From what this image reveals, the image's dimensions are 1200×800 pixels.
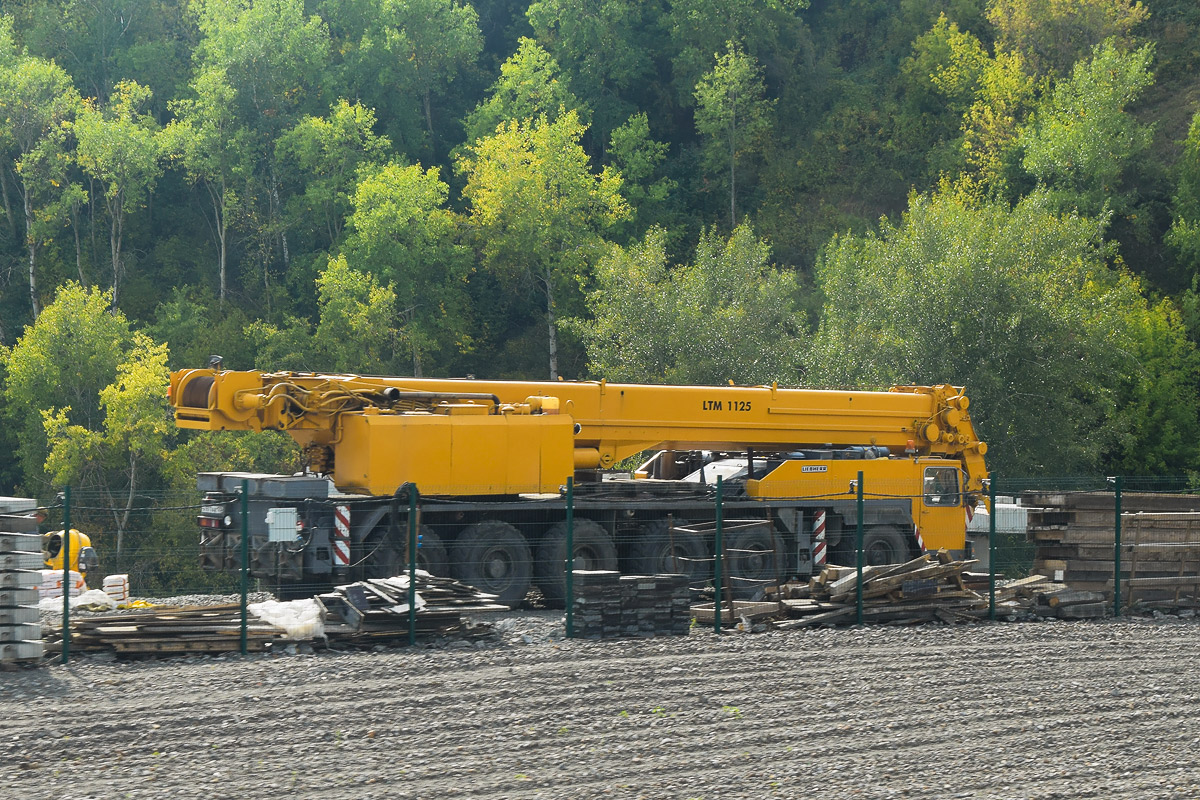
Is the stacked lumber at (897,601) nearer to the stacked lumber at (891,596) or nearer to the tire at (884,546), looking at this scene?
the stacked lumber at (891,596)

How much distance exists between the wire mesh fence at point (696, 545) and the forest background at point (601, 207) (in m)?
16.8

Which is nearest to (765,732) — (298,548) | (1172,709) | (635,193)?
(1172,709)

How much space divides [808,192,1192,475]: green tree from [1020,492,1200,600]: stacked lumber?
1681 centimetres

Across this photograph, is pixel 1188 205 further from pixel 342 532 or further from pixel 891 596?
pixel 342 532

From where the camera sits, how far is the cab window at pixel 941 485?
2220 centimetres

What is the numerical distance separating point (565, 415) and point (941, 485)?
7455 mm

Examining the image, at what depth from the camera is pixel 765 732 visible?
11141 millimetres

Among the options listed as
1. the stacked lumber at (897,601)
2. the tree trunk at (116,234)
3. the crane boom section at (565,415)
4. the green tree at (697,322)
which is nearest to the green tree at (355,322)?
the green tree at (697,322)

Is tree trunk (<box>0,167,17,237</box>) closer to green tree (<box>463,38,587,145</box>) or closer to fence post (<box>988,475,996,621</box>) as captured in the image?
green tree (<box>463,38,587,145</box>)

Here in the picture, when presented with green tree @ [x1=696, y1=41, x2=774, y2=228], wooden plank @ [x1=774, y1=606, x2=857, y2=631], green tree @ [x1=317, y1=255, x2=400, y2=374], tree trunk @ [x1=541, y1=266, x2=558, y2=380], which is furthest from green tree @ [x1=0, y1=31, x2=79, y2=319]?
wooden plank @ [x1=774, y1=606, x2=857, y2=631]

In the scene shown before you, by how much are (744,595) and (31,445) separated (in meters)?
46.5

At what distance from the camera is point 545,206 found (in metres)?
61.8

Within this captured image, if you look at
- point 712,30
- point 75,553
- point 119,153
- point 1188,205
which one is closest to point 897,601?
point 75,553

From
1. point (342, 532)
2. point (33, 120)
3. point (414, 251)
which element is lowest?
point (342, 532)
